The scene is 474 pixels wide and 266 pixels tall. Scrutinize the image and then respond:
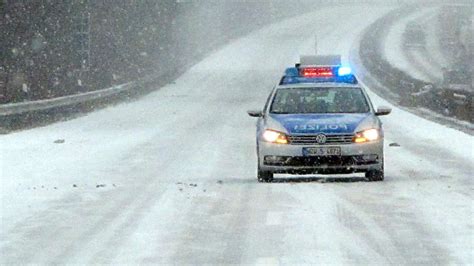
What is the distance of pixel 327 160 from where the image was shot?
16.0 m

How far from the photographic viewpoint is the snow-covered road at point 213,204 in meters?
9.95

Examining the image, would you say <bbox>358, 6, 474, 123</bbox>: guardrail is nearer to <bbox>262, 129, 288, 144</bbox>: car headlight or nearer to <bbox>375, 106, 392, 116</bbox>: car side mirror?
<bbox>375, 106, 392, 116</bbox>: car side mirror

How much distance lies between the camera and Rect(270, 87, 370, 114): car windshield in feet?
56.5

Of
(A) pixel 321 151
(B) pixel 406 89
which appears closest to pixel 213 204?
(A) pixel 321 151

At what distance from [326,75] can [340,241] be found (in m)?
11.8

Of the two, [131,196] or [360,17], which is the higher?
[131,196]

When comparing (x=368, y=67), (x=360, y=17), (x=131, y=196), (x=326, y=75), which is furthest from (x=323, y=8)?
(x=131, y=196)

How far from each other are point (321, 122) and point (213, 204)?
3274 millimetres

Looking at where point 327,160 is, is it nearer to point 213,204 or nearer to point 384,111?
point 384,111

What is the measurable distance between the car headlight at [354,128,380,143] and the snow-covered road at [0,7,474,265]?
64cm

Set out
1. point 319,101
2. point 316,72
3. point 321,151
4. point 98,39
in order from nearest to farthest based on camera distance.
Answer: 1. point 321,151
2. point 319,101
3. point 316,72
4. point 98,39

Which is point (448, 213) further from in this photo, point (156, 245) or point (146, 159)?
point (146, 159)

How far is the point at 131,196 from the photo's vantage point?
14562 millimetres

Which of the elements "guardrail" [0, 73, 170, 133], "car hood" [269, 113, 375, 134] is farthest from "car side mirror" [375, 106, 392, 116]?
"guardrail" [0, 73, 170, 133]
